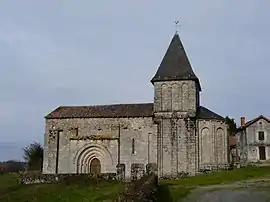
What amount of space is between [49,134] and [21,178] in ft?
21.0

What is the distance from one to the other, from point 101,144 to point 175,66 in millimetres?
10377

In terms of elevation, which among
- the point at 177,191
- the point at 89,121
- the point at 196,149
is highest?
the point at 89,121

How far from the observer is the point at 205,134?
3778cm

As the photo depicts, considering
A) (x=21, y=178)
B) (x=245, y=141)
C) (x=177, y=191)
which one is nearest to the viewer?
(x=177, y=191)

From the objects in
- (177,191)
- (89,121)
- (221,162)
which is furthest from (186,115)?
(177,191)

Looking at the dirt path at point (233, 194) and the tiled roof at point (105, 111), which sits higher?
the tiled roof at point (105, 111)

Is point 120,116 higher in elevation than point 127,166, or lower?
higher

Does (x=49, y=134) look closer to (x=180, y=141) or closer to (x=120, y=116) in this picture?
(x=120, y=116)

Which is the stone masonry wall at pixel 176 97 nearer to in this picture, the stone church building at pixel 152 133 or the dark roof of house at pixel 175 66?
the stone church building at pixel 152 133

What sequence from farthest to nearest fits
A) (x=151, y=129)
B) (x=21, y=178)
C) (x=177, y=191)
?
1. (x=151, y=129)
2. (x=21, y=178)
3. (x=177, y=191)

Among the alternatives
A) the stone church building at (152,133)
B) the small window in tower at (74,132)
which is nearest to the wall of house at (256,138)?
the stone church building at (152,133)

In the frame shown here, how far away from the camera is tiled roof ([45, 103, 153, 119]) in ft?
131

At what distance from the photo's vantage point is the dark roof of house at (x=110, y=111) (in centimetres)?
3948

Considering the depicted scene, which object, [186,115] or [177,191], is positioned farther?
[186,115]
